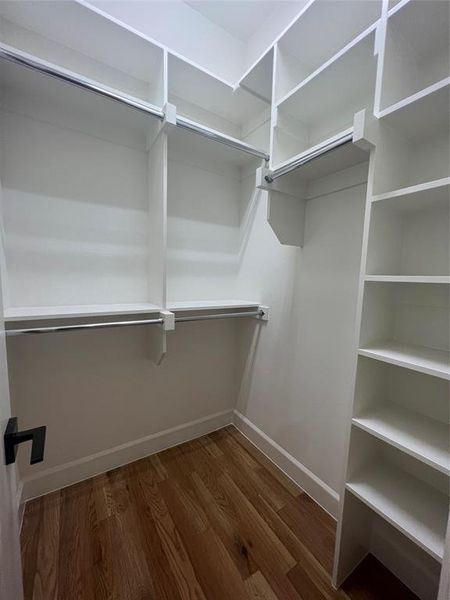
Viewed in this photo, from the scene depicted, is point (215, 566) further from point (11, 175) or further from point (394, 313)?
point (11, 175)

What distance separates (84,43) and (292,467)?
8.79 feet

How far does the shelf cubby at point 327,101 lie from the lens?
981 mm

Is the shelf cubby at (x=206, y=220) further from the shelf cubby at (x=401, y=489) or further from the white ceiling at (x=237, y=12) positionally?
the shelf cubby at (x=401, y=489)

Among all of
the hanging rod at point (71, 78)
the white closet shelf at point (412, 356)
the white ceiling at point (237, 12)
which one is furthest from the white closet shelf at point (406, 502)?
the white ceiling at point (237, 12)

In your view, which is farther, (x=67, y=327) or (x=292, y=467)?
(x=292, y=467)

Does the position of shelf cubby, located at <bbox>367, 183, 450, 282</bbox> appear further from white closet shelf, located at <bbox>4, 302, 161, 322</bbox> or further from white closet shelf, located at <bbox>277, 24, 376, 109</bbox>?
white closet shelf, located at <bbox>4, 302, 161, 322</bbox>

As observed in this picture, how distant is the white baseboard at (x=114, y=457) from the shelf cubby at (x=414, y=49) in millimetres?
2144

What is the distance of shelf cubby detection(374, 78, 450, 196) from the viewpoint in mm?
837

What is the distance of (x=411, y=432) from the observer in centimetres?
91

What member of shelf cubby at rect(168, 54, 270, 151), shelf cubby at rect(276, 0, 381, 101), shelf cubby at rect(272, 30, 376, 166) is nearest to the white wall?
shelf cubby at rect(272, 30, 376, 166)

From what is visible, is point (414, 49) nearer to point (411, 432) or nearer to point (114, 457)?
point (411, 432)

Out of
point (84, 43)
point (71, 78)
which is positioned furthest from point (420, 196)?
point (84, 43)

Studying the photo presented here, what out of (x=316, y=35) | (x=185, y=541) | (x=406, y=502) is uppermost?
(x=316, y=35)

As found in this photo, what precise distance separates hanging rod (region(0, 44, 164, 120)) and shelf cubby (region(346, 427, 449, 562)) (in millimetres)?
1773
